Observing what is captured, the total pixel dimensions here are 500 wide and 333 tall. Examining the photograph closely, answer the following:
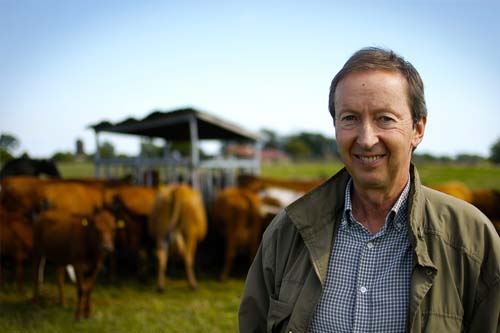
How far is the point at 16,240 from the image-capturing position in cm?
752

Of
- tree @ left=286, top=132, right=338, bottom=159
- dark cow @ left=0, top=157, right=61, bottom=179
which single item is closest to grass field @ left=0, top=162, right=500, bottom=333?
dark cow @ left=0, top=157, right=61, bottom=179

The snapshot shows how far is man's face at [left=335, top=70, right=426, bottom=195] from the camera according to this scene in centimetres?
154

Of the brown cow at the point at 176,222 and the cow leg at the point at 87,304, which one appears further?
the brown cow at the point at 176,222

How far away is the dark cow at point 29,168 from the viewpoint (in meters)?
12.6

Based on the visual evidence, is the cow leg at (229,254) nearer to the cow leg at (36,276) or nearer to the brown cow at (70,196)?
the brown cow at (70,196)

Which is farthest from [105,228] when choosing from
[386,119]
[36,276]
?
[386,119]

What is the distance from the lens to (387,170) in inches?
63.2

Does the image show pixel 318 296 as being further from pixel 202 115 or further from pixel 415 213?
pixel 202 115

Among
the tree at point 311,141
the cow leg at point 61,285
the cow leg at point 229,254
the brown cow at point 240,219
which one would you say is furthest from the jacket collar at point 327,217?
the tree at point 311,141

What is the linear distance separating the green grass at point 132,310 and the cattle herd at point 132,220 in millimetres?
253

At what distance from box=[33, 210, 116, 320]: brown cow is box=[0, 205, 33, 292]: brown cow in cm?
63

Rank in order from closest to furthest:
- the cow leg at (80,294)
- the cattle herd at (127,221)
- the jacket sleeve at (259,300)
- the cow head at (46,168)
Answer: the jacket sleeve at (259,300), the cow leg at (80,294), the cattle herd at (127,221), the cow head at (46,168)

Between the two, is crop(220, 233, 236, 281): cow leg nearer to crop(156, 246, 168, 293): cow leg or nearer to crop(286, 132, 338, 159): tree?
crop(156, 246, 168, 293): cow leg

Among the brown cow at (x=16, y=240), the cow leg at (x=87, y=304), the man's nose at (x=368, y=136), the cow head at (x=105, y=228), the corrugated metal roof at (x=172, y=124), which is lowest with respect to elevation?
the cow leg at (x=87, y=304)
